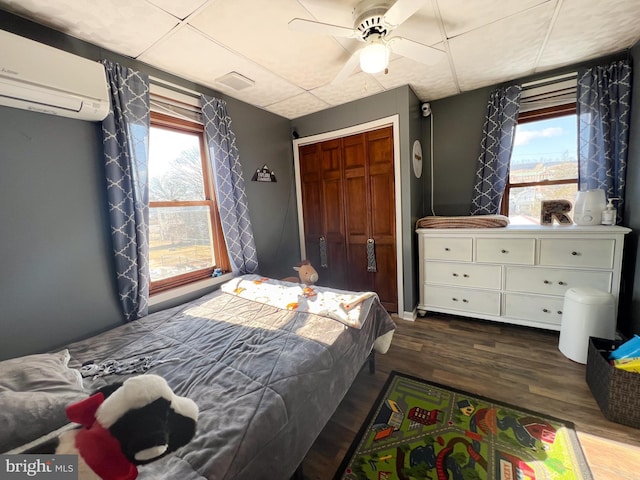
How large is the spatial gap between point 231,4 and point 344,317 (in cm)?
191

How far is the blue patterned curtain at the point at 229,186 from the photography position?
2311mm

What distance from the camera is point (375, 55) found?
4.81 ft

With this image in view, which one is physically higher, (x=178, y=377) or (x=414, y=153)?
(x=414, y=153)

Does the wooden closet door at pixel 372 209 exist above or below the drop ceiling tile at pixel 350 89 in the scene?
below

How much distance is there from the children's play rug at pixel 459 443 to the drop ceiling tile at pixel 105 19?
2644 mm

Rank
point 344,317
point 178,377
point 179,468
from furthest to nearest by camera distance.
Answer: point 344,317 → point 178,377 → point 179,468

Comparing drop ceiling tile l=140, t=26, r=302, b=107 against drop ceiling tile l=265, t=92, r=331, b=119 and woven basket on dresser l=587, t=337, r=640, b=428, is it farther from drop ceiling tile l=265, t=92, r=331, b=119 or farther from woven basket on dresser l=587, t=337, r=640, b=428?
woven basket on dresser l=587, t=337, r=640, b=428

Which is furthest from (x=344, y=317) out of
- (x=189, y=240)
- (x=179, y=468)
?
(x=189, y=240)

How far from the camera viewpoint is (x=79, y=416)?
2.56 feet

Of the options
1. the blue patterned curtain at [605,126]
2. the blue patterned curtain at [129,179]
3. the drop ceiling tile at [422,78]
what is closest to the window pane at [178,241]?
the blue patterned curtain at [129,179]

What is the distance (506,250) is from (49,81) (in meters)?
3.45

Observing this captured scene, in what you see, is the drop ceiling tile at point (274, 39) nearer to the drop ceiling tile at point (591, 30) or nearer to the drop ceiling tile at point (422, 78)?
the drop ceiling tile at point (422, 78)

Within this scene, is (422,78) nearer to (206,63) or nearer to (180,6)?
(206,63)

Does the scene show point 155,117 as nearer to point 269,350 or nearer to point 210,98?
point 210,98
